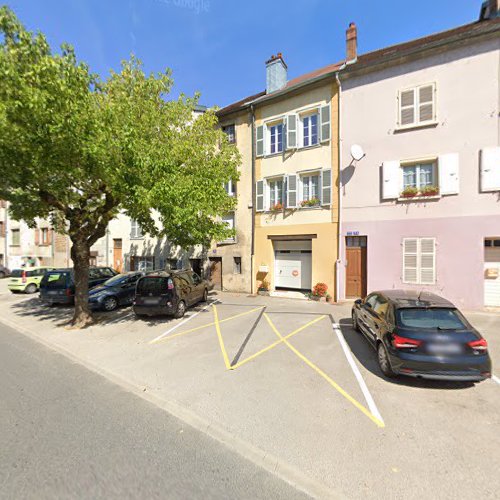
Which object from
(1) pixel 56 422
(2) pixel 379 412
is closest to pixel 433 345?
(2) pixel 379 412

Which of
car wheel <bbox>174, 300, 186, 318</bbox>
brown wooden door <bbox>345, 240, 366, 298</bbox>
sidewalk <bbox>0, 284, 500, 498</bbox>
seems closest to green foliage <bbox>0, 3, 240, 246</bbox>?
car wheel <bbox>174, 300, 186, 318</bbox>

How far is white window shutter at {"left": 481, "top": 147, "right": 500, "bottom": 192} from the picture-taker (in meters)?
9.31

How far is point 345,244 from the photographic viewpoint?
1198 centimetres

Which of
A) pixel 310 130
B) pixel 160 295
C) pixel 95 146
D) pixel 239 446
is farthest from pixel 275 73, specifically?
pixel 239 446

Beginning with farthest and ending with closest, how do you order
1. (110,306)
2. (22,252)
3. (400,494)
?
(22,252) → (110,306) → (400,494)

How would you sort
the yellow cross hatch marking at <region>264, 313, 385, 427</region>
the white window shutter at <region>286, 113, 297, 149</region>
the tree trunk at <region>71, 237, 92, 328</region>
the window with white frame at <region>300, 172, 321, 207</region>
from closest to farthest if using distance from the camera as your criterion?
the yellow cross hatch marking at <region>264, 313, 385, 427</region> → the tree trunk at <region>71, 237, 92, 328</region> → the window with white frame at <region>300, 172, 321, 207</region> → the white window shutter at <region>286, 113, 297, 149</region>

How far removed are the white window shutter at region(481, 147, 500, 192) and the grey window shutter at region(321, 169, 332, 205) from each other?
16.9 feet

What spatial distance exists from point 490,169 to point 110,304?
14.5 m

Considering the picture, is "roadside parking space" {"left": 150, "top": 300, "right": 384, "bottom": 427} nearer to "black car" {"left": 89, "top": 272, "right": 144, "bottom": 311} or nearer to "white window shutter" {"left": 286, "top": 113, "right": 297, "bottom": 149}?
"black car" {"left": 89, "top": 272, "right": 144, "bottom": 311}

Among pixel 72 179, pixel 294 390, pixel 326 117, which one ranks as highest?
pixel 326 117

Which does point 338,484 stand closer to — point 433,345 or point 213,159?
point 433,345

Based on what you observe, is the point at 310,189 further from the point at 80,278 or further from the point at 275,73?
the point at 80,278

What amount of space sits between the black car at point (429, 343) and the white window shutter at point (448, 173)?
21.5 feet

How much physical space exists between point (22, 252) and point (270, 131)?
87.7 feet
